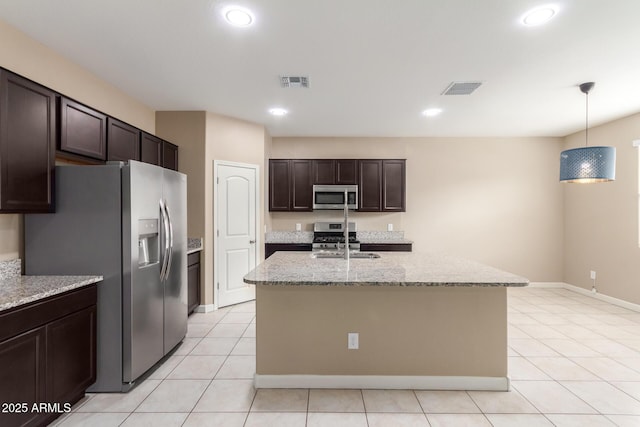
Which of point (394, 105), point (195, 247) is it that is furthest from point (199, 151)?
point (394, 105)

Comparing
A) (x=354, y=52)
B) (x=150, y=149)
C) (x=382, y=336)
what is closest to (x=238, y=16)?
(x=354, y=52)

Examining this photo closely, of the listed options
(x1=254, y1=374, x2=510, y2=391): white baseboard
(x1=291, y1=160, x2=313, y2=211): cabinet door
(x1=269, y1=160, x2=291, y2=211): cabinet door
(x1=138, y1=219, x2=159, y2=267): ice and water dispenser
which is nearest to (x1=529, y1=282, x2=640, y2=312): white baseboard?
(x1=254, y1=374, x2=510, y2=391): white baseboard

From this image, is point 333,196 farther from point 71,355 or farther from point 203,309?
point 71,355

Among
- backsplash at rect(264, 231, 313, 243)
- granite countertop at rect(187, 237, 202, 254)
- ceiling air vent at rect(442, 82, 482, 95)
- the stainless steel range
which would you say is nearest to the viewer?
ceiling air vent at rect(442, 82, 482, 95)

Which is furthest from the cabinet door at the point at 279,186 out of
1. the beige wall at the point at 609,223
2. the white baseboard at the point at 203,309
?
the beige wall at the point at 609,223

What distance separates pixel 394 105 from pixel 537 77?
4.81 feet

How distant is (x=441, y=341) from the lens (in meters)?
2.38

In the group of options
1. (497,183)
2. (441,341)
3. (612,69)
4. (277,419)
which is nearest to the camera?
(277,419)

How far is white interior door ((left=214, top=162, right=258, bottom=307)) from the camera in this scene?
169 inches

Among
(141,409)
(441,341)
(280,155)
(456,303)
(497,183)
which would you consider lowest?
(141,409)

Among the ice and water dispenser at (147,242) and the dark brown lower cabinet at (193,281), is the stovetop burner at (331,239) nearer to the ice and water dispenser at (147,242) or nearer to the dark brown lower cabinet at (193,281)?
the dark brown lower cabinet at (193,281)

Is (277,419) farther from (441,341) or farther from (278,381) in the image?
(441,341)

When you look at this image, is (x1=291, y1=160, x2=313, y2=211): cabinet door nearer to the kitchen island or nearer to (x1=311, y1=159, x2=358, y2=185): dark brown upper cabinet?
(x1=311, y1=159, x2=358, y2=185): dark brown upper cabinet

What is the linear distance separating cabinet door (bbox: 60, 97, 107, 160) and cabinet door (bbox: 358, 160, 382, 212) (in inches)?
141
